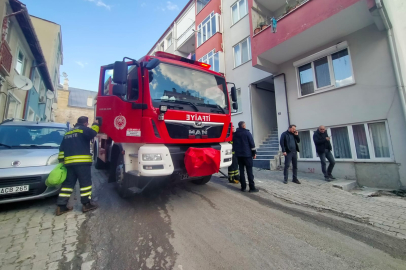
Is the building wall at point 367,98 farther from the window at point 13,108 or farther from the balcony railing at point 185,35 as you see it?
the window at point 13,108

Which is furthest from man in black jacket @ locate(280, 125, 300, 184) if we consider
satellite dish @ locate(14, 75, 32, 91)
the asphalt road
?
satellite dish @ locate(14, 75, 32, 91)

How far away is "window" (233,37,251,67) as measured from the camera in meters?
10.0

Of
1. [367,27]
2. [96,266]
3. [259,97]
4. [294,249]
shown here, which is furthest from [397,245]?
[259,97]

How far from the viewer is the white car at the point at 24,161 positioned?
3.16m

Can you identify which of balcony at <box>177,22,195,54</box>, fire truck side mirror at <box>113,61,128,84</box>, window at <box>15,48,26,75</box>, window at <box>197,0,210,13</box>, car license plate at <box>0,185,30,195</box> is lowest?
car license plate at <box>0,185,30,195</box>

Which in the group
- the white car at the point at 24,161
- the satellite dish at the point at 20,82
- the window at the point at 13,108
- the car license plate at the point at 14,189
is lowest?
the car license plate at the point at 14,189

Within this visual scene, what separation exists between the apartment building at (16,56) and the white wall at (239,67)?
9698 mm

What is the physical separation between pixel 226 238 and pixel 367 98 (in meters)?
6.33

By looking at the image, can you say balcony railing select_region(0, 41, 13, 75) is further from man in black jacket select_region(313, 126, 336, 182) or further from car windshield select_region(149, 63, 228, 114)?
man in black jacket select_region(313, 126, 336, 182)

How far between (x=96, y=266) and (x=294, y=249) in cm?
241

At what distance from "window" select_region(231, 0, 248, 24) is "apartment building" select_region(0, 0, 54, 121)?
1010 centimetres

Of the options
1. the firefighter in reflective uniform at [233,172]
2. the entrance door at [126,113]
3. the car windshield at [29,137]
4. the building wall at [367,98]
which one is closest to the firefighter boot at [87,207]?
the entrance door at [126,113]

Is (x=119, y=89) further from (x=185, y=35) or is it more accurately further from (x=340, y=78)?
(x=185, y=35)

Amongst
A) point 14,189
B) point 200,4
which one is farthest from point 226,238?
point 200,4
